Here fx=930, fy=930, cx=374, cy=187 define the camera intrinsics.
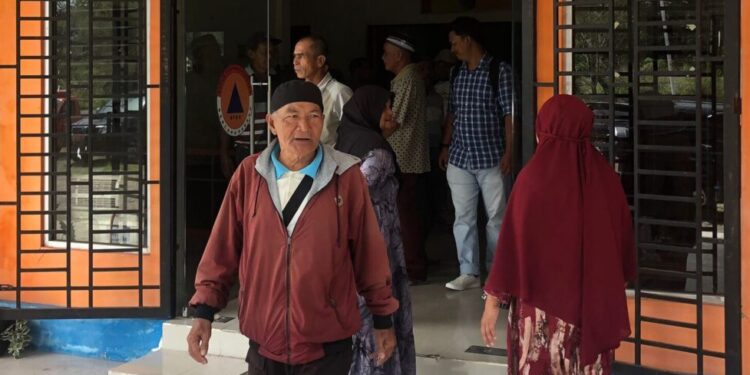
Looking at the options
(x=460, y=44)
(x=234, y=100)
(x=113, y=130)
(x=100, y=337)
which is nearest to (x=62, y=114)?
(x=113, y=130)

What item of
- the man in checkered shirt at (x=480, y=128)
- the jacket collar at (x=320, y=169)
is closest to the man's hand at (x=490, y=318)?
the jacket collar at (x=320, y=169)

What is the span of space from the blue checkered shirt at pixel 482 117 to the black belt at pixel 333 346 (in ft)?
10.1

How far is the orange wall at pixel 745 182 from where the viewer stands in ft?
13.4

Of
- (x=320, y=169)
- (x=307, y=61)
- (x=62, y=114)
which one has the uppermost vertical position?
(x=307, y=61)

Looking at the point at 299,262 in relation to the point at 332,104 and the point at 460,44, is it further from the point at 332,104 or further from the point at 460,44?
the point at 460,44

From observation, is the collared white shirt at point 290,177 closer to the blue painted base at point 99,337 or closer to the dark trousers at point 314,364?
the dark trousers at point 314,364

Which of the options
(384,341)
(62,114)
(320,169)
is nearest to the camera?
(320,169)

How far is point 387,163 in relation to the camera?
4266 millimetres

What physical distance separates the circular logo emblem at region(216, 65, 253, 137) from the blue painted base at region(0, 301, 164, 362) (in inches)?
53.6

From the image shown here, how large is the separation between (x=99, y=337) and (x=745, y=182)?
392cm

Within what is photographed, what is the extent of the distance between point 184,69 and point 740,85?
10.3 feet

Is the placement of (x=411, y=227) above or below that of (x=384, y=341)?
above

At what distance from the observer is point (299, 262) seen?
287 centimetres

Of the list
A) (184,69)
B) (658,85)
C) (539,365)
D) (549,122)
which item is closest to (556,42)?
(658,85)
